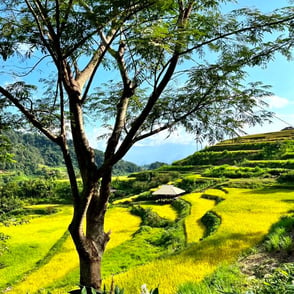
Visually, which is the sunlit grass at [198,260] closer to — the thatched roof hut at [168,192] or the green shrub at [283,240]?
the green shrub at [283,240]

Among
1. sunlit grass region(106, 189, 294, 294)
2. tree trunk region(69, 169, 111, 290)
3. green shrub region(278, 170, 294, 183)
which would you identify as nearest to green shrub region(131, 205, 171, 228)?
sunlit grass region(106, 189, 294, 294)

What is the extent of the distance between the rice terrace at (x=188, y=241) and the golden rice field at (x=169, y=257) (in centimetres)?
5

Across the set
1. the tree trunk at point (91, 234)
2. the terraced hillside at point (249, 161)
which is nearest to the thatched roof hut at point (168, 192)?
the terraced hillside at point (249, 161)

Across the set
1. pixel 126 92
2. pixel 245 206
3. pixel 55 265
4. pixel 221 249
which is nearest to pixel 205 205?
pixel 245 206

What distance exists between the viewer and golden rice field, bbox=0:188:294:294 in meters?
7.89

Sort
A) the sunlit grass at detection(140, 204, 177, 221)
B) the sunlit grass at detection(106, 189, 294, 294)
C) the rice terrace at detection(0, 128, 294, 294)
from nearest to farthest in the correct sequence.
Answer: the rice terrace at detection(0, 128, 294, 294) < the sunlit grass at detection(106, 189, 294, 294) < the sunlit grass at detection(140, 204, 177, 221)

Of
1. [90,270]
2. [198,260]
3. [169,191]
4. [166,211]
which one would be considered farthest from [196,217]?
[90,270]

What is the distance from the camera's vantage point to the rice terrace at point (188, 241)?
6.67 metres

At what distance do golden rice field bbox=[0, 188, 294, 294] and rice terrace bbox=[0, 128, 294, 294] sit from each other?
0.05m

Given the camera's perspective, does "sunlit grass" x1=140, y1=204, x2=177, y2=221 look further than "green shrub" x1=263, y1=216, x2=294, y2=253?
Yes

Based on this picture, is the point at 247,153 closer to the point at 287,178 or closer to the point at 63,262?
the point at 287,178

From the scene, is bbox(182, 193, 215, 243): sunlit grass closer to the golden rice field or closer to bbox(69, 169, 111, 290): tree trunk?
the golden rice field

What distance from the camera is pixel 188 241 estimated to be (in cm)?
1655

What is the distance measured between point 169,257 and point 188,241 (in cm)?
661
